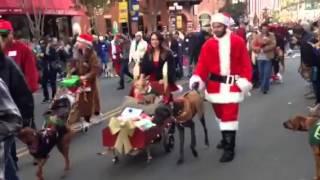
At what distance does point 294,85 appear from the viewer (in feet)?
52.5

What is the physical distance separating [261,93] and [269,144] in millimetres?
5927

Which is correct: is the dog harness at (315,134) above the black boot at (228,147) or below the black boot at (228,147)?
above

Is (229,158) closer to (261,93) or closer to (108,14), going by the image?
(261,93)

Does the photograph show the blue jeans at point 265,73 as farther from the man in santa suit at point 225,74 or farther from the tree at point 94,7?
the tree at point 94,7

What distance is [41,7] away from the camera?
2767 cm

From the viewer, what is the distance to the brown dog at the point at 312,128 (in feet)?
18.9

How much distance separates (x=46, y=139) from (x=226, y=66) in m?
2.42

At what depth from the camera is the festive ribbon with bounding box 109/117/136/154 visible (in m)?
7.13

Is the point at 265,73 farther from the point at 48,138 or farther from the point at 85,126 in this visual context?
the point at 48,138

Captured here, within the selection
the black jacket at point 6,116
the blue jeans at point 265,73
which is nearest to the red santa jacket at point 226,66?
the black jacket at point 6,116

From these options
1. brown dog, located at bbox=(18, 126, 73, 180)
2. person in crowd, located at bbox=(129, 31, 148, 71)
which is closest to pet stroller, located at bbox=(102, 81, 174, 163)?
brown dog, located at bbox=(18, 126, 73, 180)

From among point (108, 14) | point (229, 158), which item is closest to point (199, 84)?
point (229, 158)

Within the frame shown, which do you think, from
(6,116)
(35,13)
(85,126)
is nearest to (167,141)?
(85,126)

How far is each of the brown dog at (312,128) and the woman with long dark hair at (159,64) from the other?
2204 millimetres
